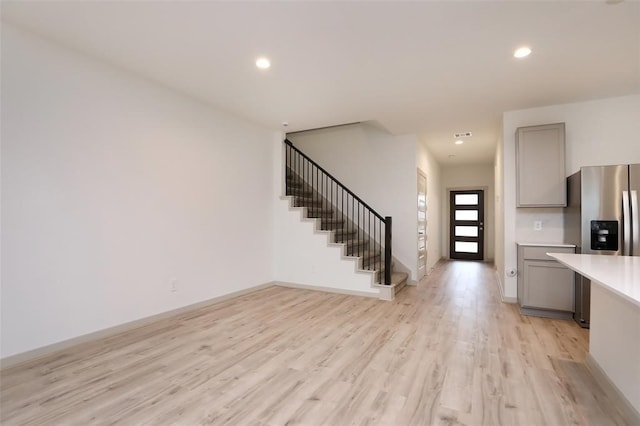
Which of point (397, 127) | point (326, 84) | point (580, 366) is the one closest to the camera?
point (580, 366)

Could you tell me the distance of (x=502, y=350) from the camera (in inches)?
109

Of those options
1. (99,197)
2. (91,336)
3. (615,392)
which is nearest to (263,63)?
(99,197)

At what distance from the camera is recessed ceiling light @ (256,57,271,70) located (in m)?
2.92

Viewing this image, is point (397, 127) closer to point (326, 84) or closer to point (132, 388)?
point (326, 84)

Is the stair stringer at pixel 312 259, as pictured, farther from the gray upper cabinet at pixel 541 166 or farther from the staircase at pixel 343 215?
the gray upper cabinet at pixel 541 166

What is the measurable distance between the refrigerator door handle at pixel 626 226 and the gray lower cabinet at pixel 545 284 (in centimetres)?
47

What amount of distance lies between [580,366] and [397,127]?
3871mm

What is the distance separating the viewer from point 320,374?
2.34 meters

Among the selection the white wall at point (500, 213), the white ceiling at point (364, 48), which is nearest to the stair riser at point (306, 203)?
the white ceiling at point (364, 48)

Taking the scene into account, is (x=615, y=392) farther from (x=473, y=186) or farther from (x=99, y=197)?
(x=473, y=186)

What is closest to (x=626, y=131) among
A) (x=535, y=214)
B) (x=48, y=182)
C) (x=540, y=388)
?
(x=535, y=214)

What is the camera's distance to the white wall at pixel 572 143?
3766 mm

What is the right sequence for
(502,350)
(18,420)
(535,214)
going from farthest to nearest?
(535,214)
(502,350)
(18,420)

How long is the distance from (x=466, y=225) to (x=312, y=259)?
5.82 metres
